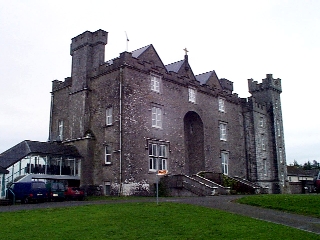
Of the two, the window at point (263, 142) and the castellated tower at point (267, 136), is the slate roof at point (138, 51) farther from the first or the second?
the window at point (263, 142)

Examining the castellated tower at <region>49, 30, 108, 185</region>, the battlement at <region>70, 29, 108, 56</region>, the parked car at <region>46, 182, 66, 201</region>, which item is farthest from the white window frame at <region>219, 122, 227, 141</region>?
the parked car at <region>46, 182, 66, 201</region>

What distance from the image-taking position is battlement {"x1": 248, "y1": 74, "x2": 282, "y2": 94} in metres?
51.6

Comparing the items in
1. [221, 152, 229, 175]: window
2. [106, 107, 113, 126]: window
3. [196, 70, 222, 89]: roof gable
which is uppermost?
[196, 70, 222, 89]: roof gable

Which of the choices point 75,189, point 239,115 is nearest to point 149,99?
point 75,189

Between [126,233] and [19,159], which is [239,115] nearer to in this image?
[19,159]

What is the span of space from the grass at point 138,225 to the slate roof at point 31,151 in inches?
495

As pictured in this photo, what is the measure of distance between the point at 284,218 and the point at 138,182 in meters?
16.2

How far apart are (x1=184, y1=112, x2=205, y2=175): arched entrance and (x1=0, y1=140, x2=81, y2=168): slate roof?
12.8 m

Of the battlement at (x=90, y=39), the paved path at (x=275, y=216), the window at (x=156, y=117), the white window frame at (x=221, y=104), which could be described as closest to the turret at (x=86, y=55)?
the battlement at (x=90, y=39)

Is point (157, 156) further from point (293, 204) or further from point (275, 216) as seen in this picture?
point (275, 216)

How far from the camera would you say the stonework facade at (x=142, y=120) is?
31797mm

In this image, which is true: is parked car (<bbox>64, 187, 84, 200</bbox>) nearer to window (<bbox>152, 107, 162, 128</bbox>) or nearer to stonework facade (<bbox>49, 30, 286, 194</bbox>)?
stonework facade (<bbox>49, 30, 286, 194</bbox>)

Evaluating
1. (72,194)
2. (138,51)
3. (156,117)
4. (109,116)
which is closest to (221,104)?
(156,117)

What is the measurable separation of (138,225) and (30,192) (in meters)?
13.7
